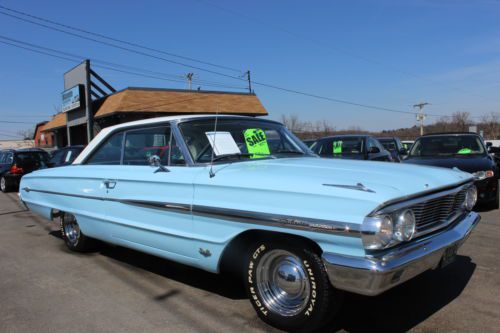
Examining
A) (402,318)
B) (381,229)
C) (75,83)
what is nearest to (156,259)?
(402,318)

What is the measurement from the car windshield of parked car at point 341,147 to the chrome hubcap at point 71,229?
6296 millimetres

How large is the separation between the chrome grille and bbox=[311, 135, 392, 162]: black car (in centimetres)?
647

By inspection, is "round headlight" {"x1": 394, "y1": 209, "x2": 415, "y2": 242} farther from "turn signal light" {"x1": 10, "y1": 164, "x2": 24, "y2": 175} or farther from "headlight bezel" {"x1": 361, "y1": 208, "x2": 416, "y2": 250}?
"turn signal light" {"x1": 10, "y1": 164, "x2": 24, "y2": 175}

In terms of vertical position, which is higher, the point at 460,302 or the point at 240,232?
the point at 240,232

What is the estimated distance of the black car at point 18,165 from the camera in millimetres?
14180

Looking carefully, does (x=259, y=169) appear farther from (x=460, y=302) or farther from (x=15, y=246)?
(x=15, y=246)

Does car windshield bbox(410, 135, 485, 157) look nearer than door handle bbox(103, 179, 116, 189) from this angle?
No

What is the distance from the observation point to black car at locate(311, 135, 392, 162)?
9961 millimetres

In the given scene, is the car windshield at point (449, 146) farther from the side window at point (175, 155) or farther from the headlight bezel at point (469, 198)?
the side window at point (175, 155)

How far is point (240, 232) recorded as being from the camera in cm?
319

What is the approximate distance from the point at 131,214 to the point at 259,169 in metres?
1.50

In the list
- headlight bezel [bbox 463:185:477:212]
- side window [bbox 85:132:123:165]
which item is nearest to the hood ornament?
headlight bezel [bbox 463:185:477:212]

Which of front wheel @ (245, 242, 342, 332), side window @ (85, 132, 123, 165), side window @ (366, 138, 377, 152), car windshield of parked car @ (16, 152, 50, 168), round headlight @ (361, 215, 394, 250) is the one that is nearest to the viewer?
round headlight @ (361, 215, 394, 250)

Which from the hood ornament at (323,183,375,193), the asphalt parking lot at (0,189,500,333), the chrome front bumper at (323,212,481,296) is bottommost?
the asphalt parking lot at (0,189,500,333)
